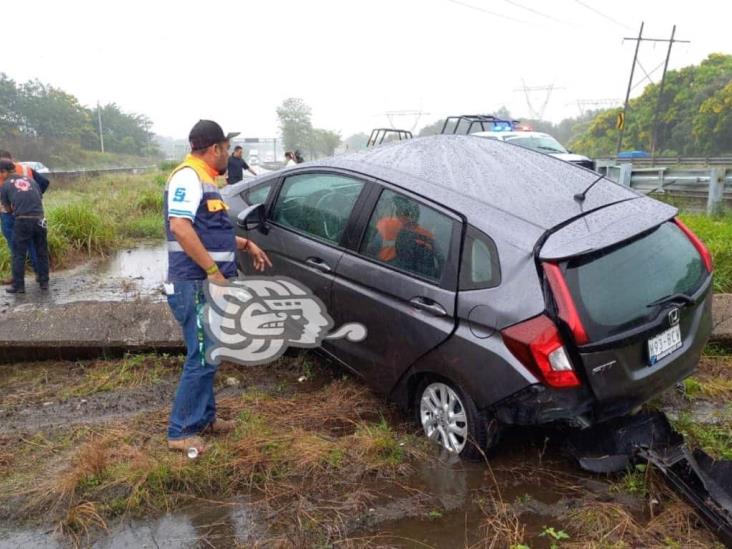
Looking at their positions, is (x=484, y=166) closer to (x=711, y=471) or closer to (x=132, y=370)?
(x=711, y=471)

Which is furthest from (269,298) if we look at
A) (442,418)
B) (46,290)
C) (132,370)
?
(46,290)

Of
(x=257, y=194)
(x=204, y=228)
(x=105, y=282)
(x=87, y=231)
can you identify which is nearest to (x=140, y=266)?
(x=105, y=282)

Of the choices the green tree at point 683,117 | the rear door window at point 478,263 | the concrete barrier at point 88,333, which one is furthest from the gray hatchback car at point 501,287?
the green tree at point 683,117

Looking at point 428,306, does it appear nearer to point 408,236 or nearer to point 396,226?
point 408,236

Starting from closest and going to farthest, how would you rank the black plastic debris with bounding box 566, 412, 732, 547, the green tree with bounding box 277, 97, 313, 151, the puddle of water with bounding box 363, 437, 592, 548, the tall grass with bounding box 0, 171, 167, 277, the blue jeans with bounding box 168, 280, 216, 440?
the black plastic debris with bounding box 566, 412, 732, 547
the puddle of water with bounding box 363, 437, 592, 548
the blue jeans with bounding box 168, 280, 216, 440
the tall grass with bounding box 0, 171, 167, 277
the green tree with bounding box 277, 97, 313, 151

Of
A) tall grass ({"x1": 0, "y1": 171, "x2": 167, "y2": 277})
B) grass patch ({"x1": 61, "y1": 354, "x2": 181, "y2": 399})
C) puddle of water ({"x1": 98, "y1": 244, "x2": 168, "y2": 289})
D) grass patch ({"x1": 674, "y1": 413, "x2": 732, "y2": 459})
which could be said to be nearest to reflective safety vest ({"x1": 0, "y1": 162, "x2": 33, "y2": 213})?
tall grass ({"x1": 0, "y1": 171, "x2": 167, "y2": 277})

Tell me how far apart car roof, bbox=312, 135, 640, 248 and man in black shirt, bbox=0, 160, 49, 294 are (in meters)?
3.87

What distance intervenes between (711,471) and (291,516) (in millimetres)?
1903

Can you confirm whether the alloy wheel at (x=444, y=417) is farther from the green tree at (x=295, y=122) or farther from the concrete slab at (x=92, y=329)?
the green tree at (x=295, y=122)

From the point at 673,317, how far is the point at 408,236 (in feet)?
4.48

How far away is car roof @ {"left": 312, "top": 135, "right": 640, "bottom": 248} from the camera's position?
2762mm

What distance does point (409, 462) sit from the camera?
2.95 meters

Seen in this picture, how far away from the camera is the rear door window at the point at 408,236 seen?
2.88 meters

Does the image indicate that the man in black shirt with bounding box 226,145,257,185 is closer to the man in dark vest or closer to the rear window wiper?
the man in dark vest
